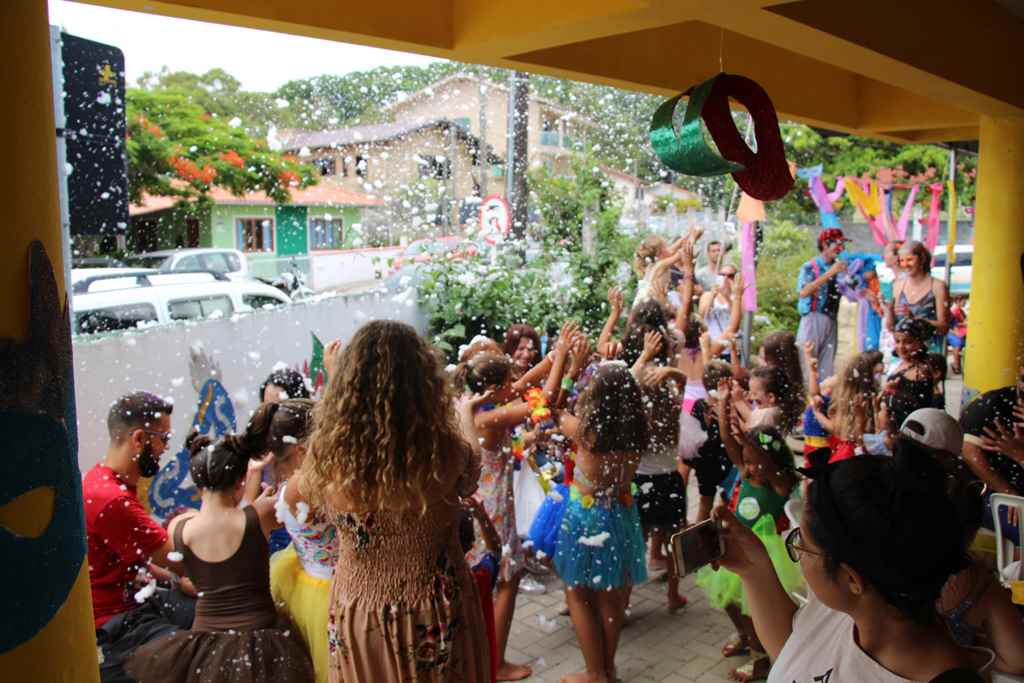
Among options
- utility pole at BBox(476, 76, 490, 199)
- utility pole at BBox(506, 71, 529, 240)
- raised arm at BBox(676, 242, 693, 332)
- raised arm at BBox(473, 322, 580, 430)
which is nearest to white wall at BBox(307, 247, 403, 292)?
utility pole at BBox(476, 76, 490, 199)

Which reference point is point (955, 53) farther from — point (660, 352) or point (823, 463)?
point (823, 463)

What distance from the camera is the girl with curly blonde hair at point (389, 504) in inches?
90.3

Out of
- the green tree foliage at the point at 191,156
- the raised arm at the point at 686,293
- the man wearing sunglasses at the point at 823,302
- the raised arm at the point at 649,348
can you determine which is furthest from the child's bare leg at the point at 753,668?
the green tree foliage at the point at 191,156

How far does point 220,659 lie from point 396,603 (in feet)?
2.38

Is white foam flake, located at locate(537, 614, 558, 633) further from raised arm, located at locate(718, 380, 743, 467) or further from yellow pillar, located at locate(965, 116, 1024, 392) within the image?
yellow pillar, located at locate(965, 116, 1024, 392)

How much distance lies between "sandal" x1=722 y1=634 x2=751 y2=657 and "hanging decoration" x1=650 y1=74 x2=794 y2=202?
6.67ft

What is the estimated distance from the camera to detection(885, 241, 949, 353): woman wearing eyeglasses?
6.48 meters

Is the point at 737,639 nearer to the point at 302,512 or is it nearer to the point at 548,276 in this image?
the point at 302,512

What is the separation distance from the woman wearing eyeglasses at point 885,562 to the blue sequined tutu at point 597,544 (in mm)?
1989

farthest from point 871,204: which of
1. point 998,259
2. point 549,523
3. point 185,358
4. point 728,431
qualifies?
point 185,358

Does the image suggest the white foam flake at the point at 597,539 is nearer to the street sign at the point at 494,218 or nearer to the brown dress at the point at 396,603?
the brown dress at the point at 396,603

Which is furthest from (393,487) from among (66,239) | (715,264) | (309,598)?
(715,264)

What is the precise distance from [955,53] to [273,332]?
4037 mm

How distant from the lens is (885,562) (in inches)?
59.1
